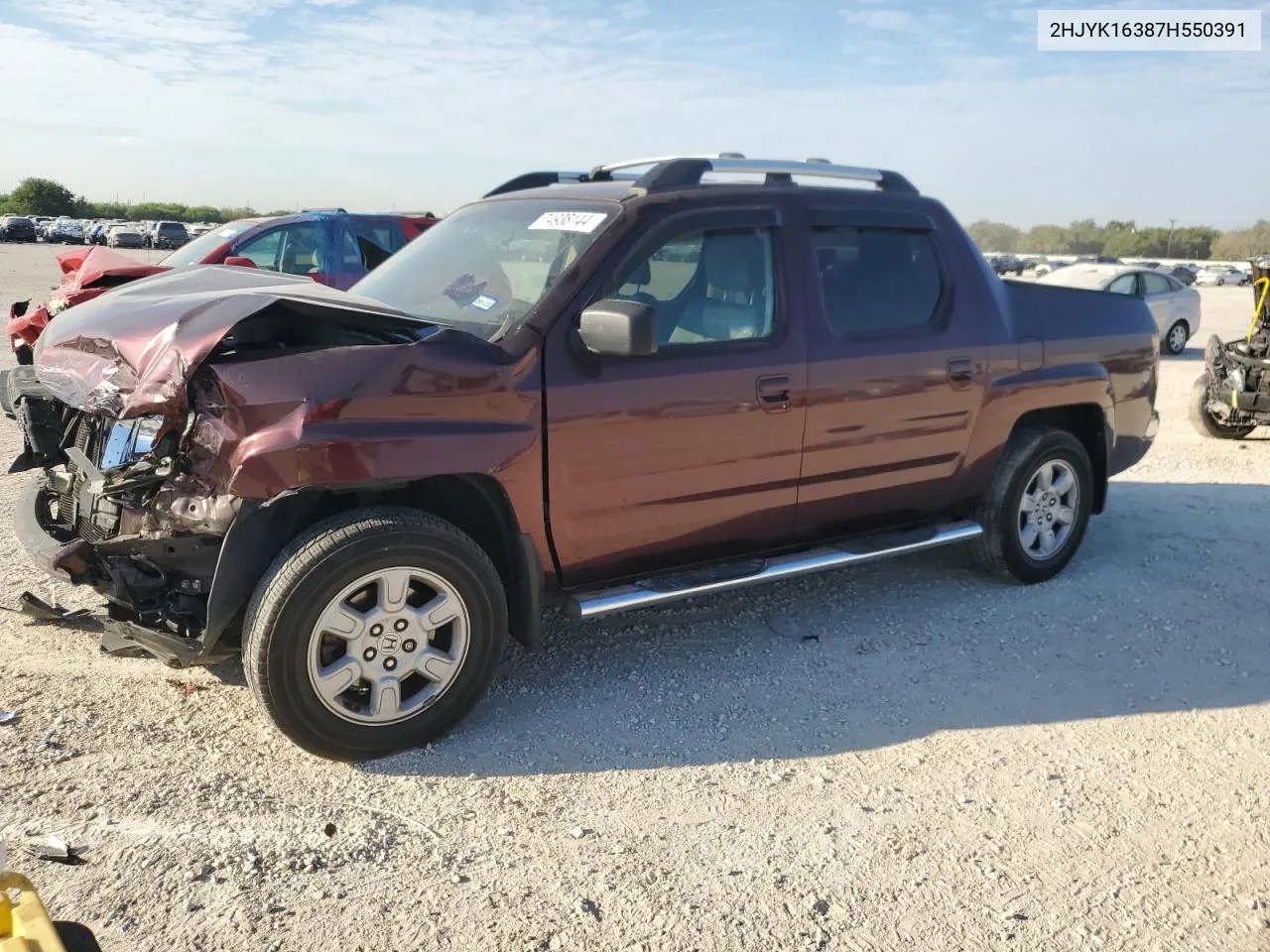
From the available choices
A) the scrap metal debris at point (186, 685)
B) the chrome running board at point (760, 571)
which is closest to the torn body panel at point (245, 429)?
the chrome running board at point (760, 571)

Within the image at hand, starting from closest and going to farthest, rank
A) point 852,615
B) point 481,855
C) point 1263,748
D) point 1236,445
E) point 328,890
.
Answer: point 328,890, point 481,855, point 1263,748, point 852,615, point 1236,445

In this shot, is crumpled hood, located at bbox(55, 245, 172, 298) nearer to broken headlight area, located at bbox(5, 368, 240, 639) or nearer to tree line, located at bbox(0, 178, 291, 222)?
broken headlight area, located at bbox(5, 368, 240, 639)

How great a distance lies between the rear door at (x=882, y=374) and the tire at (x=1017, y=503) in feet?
1.01

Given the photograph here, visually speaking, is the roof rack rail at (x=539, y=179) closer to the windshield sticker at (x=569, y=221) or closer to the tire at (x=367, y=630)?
the windshield sticker at (x=569, y=221)

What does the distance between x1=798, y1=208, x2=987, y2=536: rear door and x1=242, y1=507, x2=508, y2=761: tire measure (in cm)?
159

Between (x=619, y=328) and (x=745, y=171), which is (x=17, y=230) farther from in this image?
(x=619, y=328)

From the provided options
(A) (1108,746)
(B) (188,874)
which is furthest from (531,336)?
(A) (1108,746)

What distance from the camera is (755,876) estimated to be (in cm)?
296

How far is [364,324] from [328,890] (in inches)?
71.3

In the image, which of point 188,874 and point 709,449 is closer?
point 188,874

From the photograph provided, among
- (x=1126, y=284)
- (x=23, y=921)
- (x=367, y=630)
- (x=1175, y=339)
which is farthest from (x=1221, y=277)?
(x=23, y=921)

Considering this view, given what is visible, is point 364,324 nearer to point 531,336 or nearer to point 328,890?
point 531,336

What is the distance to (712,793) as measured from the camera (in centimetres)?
340

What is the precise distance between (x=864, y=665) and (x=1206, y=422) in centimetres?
711
